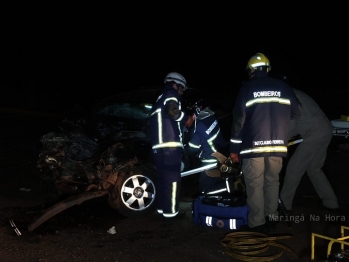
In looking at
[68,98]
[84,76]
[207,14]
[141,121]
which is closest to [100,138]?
[141,121]

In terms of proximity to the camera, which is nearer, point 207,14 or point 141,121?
point 141,121

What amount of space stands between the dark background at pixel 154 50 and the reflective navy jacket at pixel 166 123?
1559 cm

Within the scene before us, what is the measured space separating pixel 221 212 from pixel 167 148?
105 centimetres

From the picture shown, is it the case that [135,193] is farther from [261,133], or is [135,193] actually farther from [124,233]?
[261,133]

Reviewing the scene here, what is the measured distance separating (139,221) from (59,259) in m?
1.45

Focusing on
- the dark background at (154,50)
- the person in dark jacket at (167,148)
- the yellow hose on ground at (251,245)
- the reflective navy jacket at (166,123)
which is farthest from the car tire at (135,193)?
the dark background at (154,50)

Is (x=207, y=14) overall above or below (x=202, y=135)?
above

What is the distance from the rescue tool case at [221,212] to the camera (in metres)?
6.14

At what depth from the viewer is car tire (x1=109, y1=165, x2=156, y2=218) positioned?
6.74 m

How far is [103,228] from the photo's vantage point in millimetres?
6457

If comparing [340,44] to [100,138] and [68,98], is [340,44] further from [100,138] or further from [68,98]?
[100,138]

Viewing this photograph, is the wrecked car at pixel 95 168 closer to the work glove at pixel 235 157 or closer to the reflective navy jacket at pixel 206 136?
the reflective navy jacket at pixel 206 136

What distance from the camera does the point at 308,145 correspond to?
675 centimetres

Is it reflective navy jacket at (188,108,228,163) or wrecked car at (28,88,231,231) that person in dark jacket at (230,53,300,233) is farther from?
wrecked car at (28,88,231,231)
